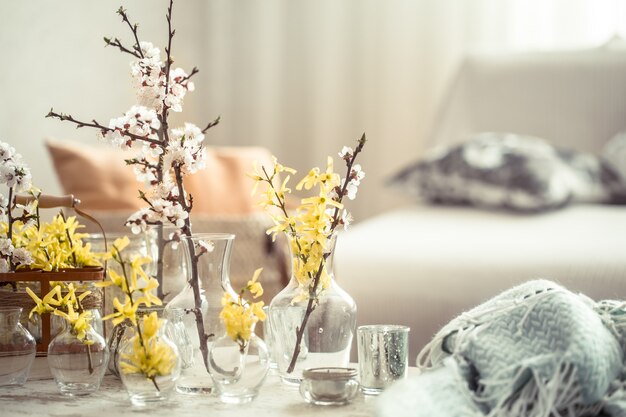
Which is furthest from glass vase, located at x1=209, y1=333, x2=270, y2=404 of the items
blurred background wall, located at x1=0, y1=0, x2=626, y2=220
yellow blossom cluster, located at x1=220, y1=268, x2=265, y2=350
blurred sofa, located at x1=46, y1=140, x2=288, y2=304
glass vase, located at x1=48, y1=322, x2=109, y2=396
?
blurred background wall, located at x1=0, y1=0, x2=626, y2=220

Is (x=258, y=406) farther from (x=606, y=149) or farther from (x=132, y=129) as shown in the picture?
(x=606, y=149)

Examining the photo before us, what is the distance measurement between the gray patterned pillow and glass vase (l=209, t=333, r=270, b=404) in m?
1.54

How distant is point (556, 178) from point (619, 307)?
1.49 m

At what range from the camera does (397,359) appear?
41.3 inches

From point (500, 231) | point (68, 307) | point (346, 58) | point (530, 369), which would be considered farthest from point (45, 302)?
point (346, 58)

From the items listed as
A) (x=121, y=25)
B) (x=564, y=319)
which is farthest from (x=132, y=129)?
(x=121, y=25)

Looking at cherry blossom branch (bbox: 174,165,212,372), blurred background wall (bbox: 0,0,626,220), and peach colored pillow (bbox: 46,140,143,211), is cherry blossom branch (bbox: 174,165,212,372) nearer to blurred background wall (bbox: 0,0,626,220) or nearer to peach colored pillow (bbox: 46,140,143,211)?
peach colored pillow (bbox: 46,140,143,211)

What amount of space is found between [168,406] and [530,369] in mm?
397

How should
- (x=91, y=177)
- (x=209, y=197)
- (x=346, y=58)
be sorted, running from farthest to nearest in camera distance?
(x=346, y=58)
(x=209, y=197)
(x=91, y=177)

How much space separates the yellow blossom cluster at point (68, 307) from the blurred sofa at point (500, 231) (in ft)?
2.86

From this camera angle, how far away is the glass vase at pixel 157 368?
0.98 metres

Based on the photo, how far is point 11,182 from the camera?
1105mm

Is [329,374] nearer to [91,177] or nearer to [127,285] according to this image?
[127,285]

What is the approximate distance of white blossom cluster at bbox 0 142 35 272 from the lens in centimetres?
111
